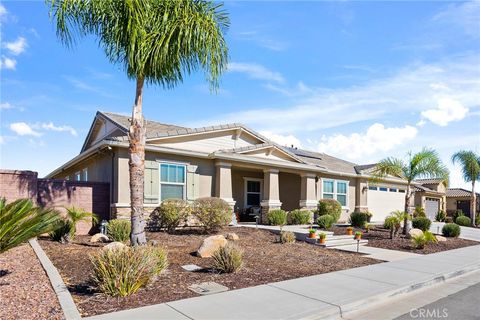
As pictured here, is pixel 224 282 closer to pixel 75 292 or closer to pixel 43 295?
pixel 75 292

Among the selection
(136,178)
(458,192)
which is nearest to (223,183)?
(136,178)

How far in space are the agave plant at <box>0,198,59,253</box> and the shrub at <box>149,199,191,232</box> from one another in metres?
10.0

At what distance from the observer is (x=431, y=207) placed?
35281 mm

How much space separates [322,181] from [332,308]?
1713 centimetres

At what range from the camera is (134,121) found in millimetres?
10375

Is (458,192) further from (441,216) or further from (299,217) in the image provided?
(299,217)

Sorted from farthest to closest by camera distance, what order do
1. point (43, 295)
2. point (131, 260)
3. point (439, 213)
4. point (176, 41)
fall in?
point (439, 213) < point (176, 41) < point (131, 260) < point (43, 295)

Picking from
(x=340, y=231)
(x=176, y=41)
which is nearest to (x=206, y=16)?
(x=176, y=41)

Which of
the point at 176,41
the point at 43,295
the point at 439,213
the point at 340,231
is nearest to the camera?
the point at 43,295

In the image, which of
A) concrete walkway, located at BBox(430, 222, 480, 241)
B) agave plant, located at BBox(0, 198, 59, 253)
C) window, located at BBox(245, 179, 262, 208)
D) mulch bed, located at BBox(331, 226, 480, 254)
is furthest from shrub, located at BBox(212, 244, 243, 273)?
concrete walkway, located at BBox(430, 222, 480, 241)

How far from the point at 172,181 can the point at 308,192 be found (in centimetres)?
848

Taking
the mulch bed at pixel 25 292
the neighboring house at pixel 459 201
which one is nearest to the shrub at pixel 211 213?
the mulch bed at pixel 25 292

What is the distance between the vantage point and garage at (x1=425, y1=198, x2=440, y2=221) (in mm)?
34394

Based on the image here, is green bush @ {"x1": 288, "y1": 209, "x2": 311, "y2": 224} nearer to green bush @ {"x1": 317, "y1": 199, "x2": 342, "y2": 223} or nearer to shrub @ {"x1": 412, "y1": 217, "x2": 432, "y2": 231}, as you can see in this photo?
green bush @ {"x1": 317, "y1": 199, "x2": 342, "y2": 223}
